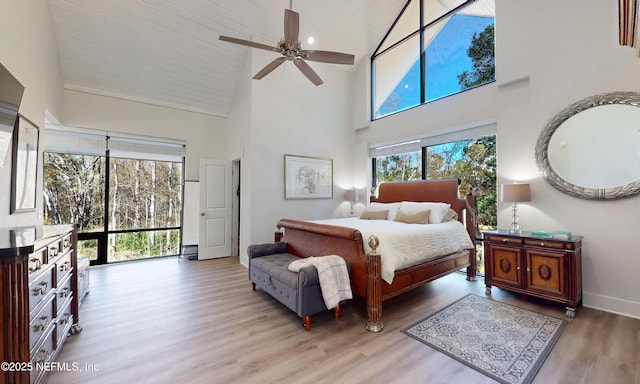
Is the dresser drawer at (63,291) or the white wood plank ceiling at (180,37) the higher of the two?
the white wood plank ceiling at (180,37)

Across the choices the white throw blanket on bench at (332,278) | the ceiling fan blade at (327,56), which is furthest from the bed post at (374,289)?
the ceiling fan blade at (327,56)

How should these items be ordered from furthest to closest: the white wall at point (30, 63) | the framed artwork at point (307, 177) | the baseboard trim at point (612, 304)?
the framed artwork at point (307, 177)
the baseboard trim at point (612, 304)
the white wall at point (30, 63)

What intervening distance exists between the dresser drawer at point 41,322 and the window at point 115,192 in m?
3.88

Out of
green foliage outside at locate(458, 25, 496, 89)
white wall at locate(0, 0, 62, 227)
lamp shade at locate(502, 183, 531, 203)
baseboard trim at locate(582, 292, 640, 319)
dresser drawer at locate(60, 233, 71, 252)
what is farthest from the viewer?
green foliage outside at locate(458, 25, 496, 89)

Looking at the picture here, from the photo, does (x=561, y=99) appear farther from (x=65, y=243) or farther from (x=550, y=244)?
(x=65, y=243)

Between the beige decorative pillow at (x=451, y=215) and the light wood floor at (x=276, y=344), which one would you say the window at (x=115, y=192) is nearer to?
the light wood floor at (x=276, y=344)

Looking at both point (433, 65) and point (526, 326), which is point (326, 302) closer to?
point (526, 326)

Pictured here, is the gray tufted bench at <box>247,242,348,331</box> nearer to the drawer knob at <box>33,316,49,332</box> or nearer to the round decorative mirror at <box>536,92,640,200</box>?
the drawer knob at <box>33,316,49,332</box>

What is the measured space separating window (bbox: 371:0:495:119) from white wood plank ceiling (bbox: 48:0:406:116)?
1.61 feet

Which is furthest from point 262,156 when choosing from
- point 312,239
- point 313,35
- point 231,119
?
point 313,35

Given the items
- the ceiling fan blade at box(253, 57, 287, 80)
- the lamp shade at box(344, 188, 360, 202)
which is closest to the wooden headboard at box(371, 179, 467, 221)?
the lamp shade at box(344, 188, 360, 202)

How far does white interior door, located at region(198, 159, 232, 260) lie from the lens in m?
5.52

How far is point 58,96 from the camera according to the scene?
4.30m

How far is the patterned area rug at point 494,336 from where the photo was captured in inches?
78.2
